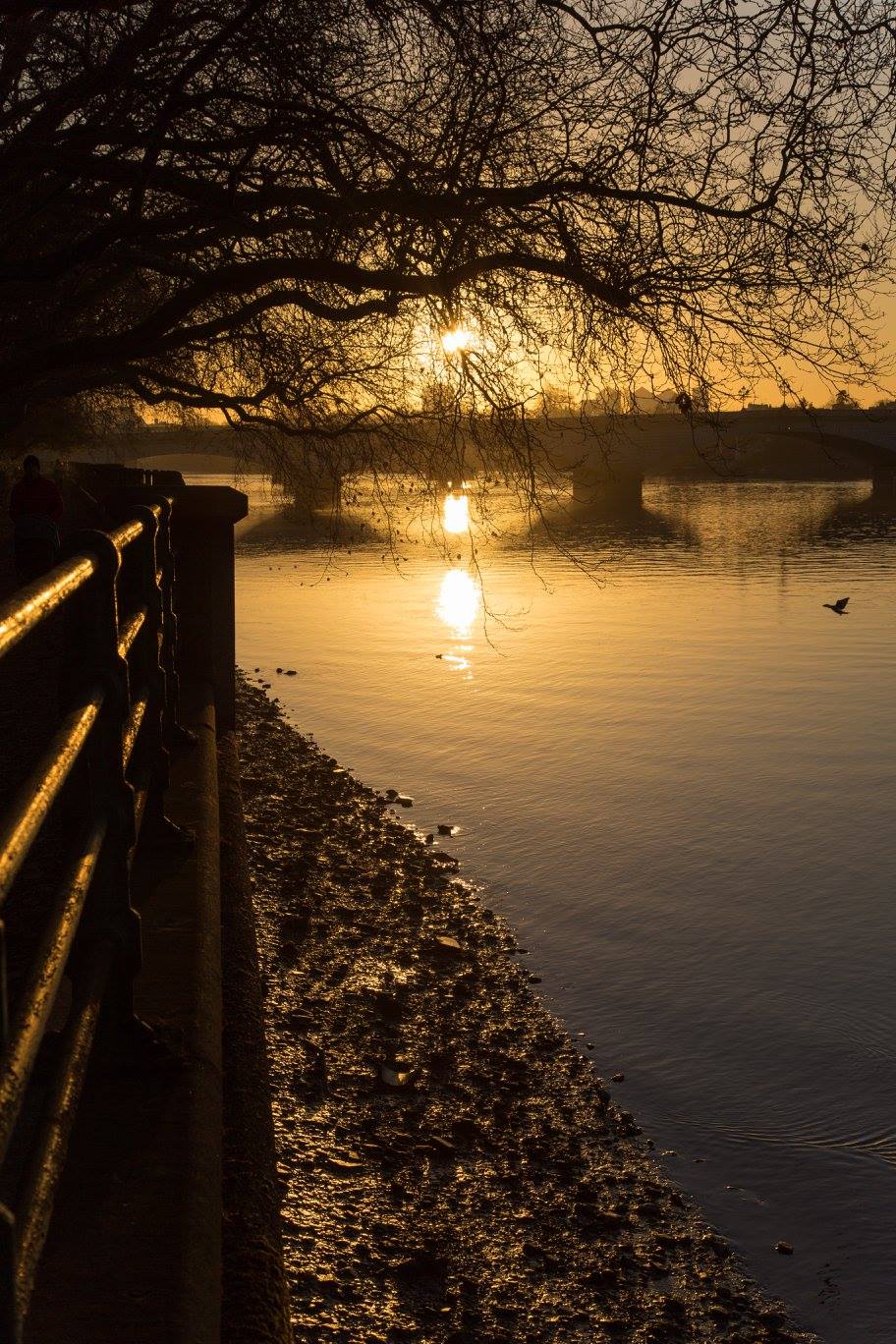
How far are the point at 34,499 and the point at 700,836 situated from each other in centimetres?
689

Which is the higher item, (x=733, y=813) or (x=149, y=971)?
(x=149, y=971)

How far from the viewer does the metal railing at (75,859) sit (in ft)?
5.14

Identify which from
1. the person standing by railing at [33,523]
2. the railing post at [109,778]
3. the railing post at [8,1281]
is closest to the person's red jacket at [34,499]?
the person standing by railing at [33,523]

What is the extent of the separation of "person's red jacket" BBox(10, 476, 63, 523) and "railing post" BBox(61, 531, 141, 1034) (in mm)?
10247

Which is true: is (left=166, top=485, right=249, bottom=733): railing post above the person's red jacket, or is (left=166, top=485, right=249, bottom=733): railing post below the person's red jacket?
below

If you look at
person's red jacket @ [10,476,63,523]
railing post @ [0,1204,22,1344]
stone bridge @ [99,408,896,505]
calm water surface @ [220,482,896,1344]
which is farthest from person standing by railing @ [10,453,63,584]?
railing post @ [0,1204,22,1344]

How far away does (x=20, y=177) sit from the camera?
7.32 metres

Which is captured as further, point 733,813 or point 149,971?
point 733,813

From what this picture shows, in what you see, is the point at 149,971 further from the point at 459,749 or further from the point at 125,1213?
the point at 459,749

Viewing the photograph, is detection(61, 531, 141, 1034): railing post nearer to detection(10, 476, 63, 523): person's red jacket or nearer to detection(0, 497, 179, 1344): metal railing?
detection(0, 497, 179, 1344): metal railing

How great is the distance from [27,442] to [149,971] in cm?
3326

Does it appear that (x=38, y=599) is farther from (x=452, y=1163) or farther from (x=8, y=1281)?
(x=452, y=1163)

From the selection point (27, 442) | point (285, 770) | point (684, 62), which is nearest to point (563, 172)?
point (684, 62)

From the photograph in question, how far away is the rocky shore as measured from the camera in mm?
4344
